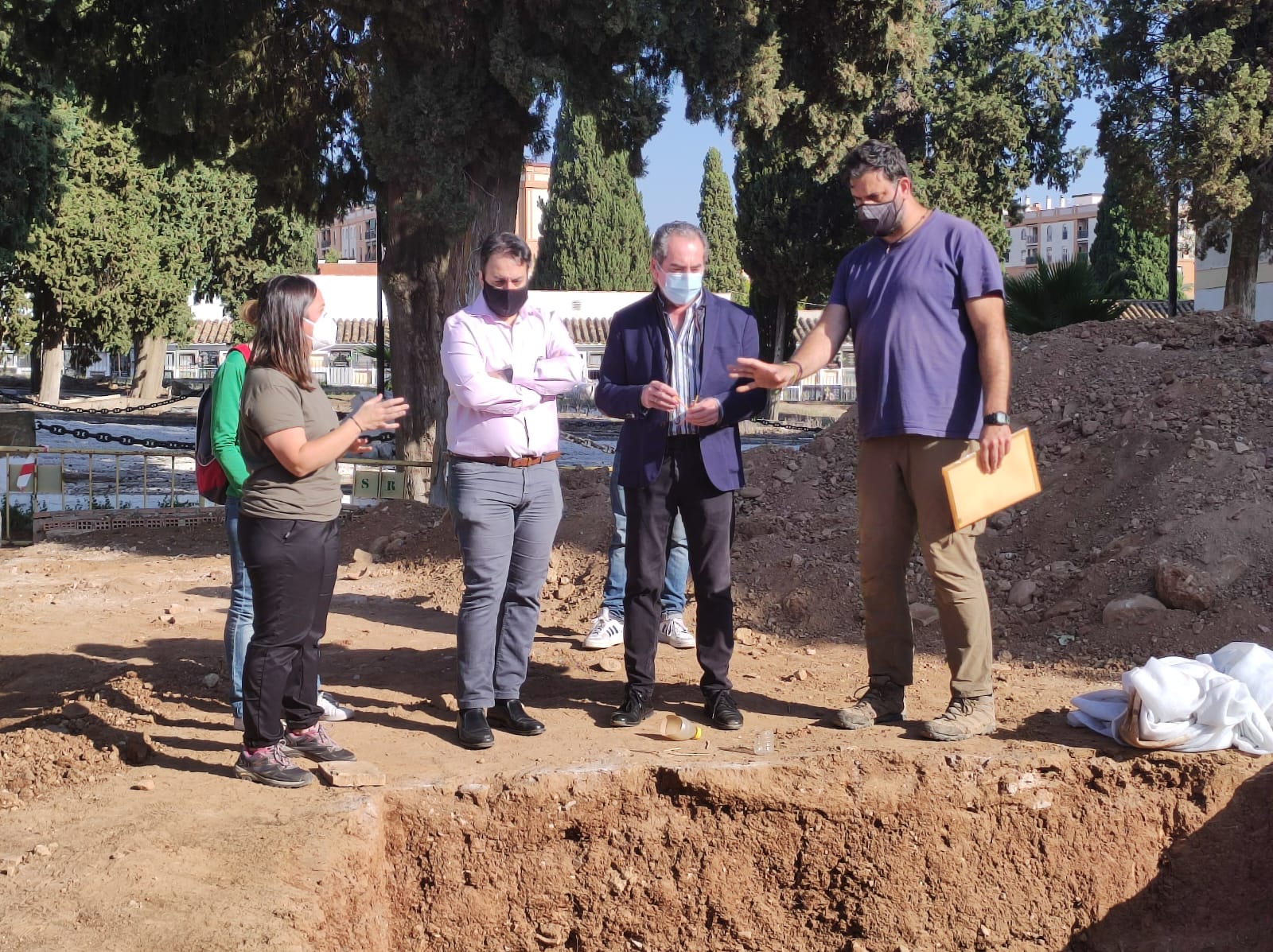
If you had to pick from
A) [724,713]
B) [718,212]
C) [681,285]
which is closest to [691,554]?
[724,713]

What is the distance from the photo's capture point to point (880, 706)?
499cm

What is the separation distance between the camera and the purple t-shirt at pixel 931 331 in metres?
4.53

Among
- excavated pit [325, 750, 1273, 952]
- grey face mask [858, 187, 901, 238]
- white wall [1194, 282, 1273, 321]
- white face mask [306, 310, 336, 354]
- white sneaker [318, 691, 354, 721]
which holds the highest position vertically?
white wall [1194, 282, 1273, 321]

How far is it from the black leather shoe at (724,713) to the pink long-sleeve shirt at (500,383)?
1.25m

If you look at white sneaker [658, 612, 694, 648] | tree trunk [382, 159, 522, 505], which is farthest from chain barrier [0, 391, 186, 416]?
white sneaker [658, 612, 694, 648]

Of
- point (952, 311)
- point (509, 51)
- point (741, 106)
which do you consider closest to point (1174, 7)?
point (741, 106)

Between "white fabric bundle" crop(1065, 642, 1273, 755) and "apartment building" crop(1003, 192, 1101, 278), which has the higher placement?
"apartment building" crop(1003, 192, 1101, 278)

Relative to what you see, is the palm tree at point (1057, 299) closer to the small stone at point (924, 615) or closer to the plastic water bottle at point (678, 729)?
the small stone at point (924, 615)

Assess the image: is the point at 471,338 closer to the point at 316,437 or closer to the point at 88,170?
the point at 316,437

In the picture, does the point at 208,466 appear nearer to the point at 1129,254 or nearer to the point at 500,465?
the point at 500,465

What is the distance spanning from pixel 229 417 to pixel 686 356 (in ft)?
5.72

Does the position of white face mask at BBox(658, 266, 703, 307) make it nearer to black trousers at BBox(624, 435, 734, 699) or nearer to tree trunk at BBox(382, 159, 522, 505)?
black trousers at BBox(624, 435, 734, 699)

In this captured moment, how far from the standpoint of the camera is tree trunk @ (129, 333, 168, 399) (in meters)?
35.5

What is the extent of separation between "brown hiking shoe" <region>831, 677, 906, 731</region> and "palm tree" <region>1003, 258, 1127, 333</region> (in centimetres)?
888
